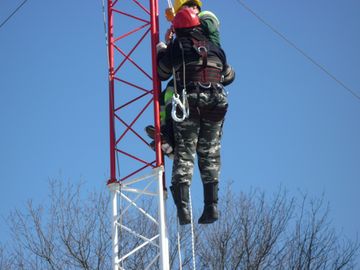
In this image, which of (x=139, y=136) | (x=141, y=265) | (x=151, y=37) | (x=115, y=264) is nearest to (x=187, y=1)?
(x=151, y=37)

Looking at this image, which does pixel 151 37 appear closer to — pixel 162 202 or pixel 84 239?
pixel 162 202

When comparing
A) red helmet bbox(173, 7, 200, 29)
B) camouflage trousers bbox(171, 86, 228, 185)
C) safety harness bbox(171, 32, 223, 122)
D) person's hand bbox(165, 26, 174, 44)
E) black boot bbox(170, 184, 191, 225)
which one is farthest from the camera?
person's hand bbox(165, 26, 174, 44)

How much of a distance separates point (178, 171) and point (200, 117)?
736 millimetres

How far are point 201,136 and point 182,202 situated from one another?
2.89 ft

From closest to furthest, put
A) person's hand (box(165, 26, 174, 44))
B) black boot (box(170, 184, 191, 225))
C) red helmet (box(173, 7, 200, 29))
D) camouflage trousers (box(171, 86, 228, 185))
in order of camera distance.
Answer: black boot (box(170, 184, 191, 225)) → camouflage trousers (box(171, 86, 228, 185)) → red helmet (box(173, 7, 200, 29)) → person's hand (box(165, 26, 174, 44))

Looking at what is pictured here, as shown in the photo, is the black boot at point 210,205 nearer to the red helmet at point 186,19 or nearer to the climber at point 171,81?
the climber at point 171,81

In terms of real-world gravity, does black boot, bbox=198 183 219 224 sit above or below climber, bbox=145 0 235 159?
below

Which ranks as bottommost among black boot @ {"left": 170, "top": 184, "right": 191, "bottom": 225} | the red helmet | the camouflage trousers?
black boot @ {"left": 170, "top": 184, "right": 191, "bottom": 225}

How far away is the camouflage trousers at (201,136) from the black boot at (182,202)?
76mm

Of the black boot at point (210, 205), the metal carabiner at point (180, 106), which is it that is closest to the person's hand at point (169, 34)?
the metal carabiner at point (180, 106)

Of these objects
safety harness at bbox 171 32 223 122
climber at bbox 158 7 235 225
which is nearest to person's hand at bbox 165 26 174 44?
climber at bbox 158 7 235 225

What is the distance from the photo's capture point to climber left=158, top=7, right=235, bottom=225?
8.14 metres

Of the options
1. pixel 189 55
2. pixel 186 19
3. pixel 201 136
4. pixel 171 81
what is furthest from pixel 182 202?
pixel 186 19

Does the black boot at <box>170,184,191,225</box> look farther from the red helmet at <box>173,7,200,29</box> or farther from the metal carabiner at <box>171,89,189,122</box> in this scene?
the red helmet at <box>173,7,200,29</box>
